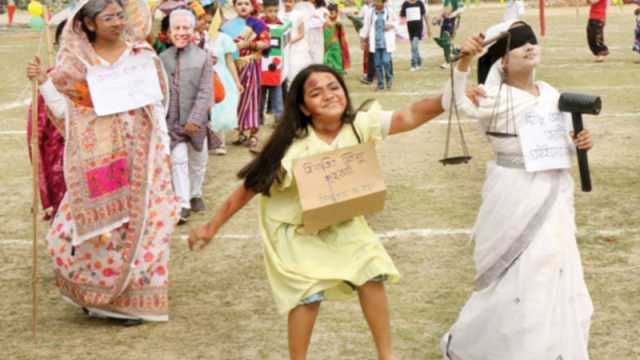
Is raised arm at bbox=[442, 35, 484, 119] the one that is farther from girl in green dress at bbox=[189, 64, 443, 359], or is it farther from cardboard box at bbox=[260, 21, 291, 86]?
cardboard box at bbox=[260, 21, 291, 86]

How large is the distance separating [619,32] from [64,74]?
74.5 feet

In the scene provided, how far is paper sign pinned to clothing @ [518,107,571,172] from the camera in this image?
5016 mm

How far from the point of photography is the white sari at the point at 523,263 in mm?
4930

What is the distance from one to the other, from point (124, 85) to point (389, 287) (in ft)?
6.07

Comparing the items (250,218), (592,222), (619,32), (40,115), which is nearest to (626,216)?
(592,222)

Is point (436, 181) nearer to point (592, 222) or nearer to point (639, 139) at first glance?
point (592, 222)

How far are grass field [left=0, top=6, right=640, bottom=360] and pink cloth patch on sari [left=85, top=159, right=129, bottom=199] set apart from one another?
2.39 ft

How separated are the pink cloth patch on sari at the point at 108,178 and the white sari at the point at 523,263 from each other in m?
2.03

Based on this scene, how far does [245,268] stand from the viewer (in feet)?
23.9

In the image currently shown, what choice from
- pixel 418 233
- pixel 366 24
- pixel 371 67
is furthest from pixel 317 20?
pixel 418 233

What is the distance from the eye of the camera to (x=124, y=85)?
6211 mm

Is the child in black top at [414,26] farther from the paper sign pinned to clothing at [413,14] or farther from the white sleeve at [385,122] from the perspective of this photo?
the white sleeve at [385,122]

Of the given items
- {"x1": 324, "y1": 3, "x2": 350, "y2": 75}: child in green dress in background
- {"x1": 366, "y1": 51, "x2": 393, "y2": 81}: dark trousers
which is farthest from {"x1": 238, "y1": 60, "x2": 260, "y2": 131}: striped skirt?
{"x1": 366, "y1": 51, "x2": 393, "y2": 81}: dark trousers

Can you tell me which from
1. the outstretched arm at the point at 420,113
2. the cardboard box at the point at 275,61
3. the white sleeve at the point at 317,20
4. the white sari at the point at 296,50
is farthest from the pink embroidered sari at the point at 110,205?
the white sleeve at the point at 317,20
